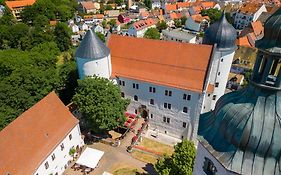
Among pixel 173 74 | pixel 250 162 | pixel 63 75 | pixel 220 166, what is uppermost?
pixel 250 162

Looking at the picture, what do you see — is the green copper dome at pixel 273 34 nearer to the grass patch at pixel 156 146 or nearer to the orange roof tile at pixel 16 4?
the grass patch at pixel 156 146

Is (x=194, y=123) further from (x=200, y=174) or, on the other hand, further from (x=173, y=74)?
(x=200, y=174)

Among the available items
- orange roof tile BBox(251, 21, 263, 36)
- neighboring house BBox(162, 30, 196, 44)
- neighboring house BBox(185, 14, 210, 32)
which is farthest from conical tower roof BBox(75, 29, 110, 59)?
neighboring house BBox(185, 14, 210, 32)

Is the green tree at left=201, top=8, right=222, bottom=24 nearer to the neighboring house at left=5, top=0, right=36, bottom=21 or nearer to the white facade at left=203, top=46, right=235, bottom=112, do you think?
the white facade at left=203, top=46, right=235, bottom=112

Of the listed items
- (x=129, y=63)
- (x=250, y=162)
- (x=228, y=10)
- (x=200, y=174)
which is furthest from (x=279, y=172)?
(x=228, y=10)

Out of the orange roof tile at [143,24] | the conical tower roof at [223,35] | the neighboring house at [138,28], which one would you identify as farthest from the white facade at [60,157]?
the orange roof tile at [143,24]

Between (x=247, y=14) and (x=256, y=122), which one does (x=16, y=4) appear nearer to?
(x=247, y=14)

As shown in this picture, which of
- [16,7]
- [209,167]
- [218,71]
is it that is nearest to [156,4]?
[16,7]
